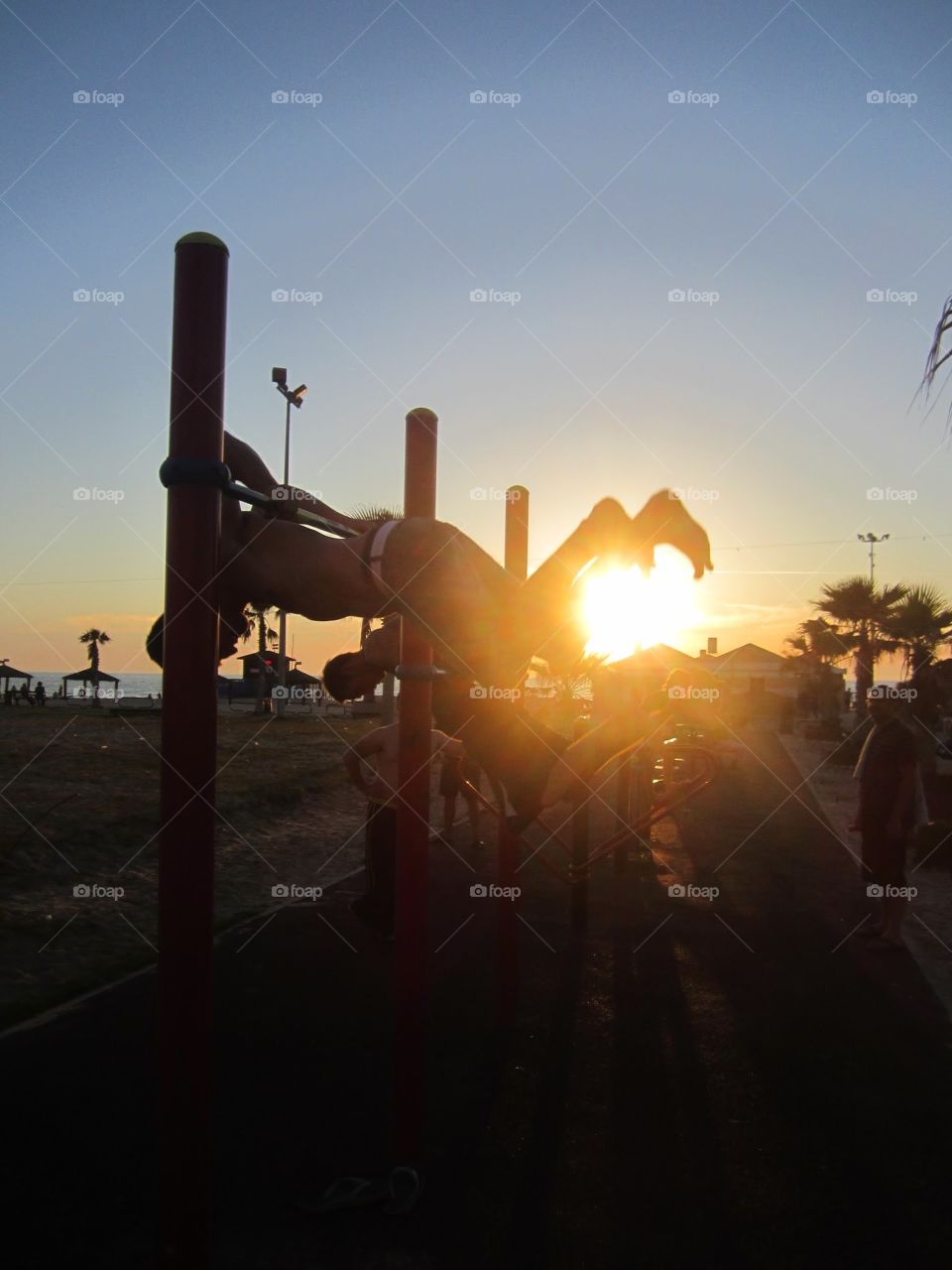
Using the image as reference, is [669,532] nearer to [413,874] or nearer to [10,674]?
[413,874]

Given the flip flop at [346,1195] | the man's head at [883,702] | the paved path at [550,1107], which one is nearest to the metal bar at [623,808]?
the paved path at [550,1107]

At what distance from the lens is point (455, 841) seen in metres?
12.0

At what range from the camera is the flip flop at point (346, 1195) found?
3064 millimetres

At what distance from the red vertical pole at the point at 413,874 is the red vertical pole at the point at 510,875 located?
185 cm

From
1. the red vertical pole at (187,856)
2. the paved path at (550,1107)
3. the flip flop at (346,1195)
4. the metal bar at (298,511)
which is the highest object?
the metal bar at (298,511)

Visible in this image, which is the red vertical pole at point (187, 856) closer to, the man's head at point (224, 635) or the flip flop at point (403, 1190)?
the man's head at point (224, 635)

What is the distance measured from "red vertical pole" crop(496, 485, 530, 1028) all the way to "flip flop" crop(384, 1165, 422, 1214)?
6.61 ft

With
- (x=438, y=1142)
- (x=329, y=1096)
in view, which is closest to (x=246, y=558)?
(x=438, y=1142)

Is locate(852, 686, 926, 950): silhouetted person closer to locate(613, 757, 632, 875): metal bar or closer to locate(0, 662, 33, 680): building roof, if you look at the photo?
locate(613, 757, 632, 875): metal bar

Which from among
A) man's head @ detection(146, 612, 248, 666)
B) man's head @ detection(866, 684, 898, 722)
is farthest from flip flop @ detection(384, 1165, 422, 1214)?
man's head @ detection(866, 684, 898, 722)

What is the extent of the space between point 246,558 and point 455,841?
33.8 ft

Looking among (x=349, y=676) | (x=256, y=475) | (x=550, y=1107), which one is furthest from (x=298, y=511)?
(x=550, y=1107)

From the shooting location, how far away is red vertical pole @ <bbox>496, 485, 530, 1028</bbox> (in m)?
→ 5.23

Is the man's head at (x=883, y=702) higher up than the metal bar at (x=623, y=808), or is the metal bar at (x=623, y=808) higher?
the man's head at (x=883, y=702)
